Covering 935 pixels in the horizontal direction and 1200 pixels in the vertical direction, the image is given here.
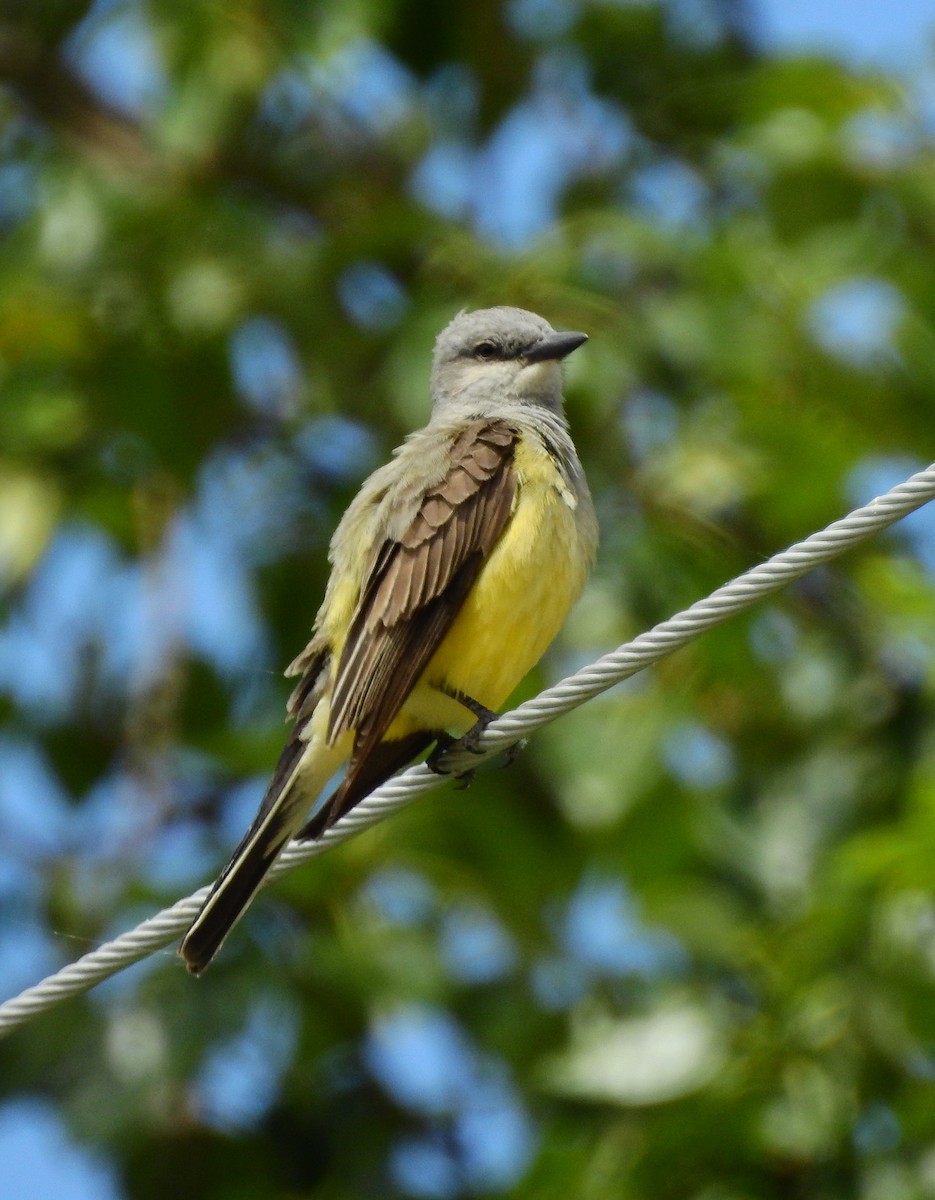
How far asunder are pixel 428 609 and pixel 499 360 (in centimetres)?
147

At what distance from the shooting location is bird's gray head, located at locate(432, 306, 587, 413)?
5.64 meters

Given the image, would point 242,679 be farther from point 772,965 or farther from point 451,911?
point 772,965

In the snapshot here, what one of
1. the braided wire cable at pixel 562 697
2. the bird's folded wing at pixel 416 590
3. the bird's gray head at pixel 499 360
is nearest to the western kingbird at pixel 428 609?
the bird's folded wing at pixel 416 590

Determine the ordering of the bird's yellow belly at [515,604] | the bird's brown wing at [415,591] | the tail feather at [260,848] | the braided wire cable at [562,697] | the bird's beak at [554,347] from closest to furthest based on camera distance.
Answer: the braided wire cable at [562,697] < the tail feather at [260,848] < the bird's brown wing at [415,591] < the bird's yellow belly at [515,604] < the bird's beak at [554,347]

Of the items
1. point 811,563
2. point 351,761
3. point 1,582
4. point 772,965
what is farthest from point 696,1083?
point 1,582

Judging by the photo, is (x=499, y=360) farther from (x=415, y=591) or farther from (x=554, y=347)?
(x=415, y=591)

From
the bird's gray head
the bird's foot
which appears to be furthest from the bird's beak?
the bird's foot

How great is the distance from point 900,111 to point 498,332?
1861mm

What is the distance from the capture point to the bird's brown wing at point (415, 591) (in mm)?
4449

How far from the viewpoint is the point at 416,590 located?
14.9ft

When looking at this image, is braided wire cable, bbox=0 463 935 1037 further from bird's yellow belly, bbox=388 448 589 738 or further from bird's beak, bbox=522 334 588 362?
bird's beak, bbox=522 334 588 362

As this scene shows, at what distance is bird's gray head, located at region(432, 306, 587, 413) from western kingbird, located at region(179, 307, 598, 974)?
23.3 inches

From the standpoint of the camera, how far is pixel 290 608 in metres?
7.02

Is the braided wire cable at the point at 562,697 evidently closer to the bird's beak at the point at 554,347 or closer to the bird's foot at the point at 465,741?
the bird's foot at the point at 465,741
